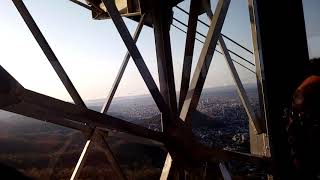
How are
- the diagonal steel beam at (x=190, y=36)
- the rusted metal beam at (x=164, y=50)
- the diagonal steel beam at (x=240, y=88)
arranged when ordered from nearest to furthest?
the diagonal steel beam at (x=190, y=36)
the rusted metal beam at (x=164, y=50)
the diagonal steel beam at (x=240, y=88)

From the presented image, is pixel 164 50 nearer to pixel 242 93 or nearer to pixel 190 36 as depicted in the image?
pixel 190 36

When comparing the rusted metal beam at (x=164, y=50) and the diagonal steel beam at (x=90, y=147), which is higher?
the rusted metal beam at (x=164, y=50)

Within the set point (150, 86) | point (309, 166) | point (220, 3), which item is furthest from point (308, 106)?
point (220, 3)

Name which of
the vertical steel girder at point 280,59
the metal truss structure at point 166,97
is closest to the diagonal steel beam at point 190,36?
the metal truss structure at point 166,97

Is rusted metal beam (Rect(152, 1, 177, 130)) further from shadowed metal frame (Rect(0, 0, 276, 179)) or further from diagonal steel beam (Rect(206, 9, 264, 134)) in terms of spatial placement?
diagonal steel beam (Rect(206, 9, 264, 134))

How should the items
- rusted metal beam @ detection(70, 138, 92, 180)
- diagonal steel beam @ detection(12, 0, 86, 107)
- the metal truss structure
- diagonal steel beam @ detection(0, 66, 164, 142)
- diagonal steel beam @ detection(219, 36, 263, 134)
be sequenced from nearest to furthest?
diagonal steel beam @ detection(0, 66, 164, 142) → the metal truss structure → diagonal steel beam @ detection(12, 0, 86, 107) → diagonal steel beam @ detection(219, 36, 263, 134) → rusted metal beam @ detection(70, 138, 92, 180)

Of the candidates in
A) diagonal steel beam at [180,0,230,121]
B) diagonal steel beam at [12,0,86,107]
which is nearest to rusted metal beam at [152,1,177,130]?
diagonal steel beam at [180,0,230,121]

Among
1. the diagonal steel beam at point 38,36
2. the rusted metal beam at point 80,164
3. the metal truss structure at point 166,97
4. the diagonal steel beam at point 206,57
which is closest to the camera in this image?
the metal truss structure at point 166,97

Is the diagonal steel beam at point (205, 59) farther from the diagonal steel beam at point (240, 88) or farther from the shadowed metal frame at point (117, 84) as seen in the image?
the diagonal steel beam at point (240, 88)

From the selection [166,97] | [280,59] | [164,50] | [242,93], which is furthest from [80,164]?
[280,59]
